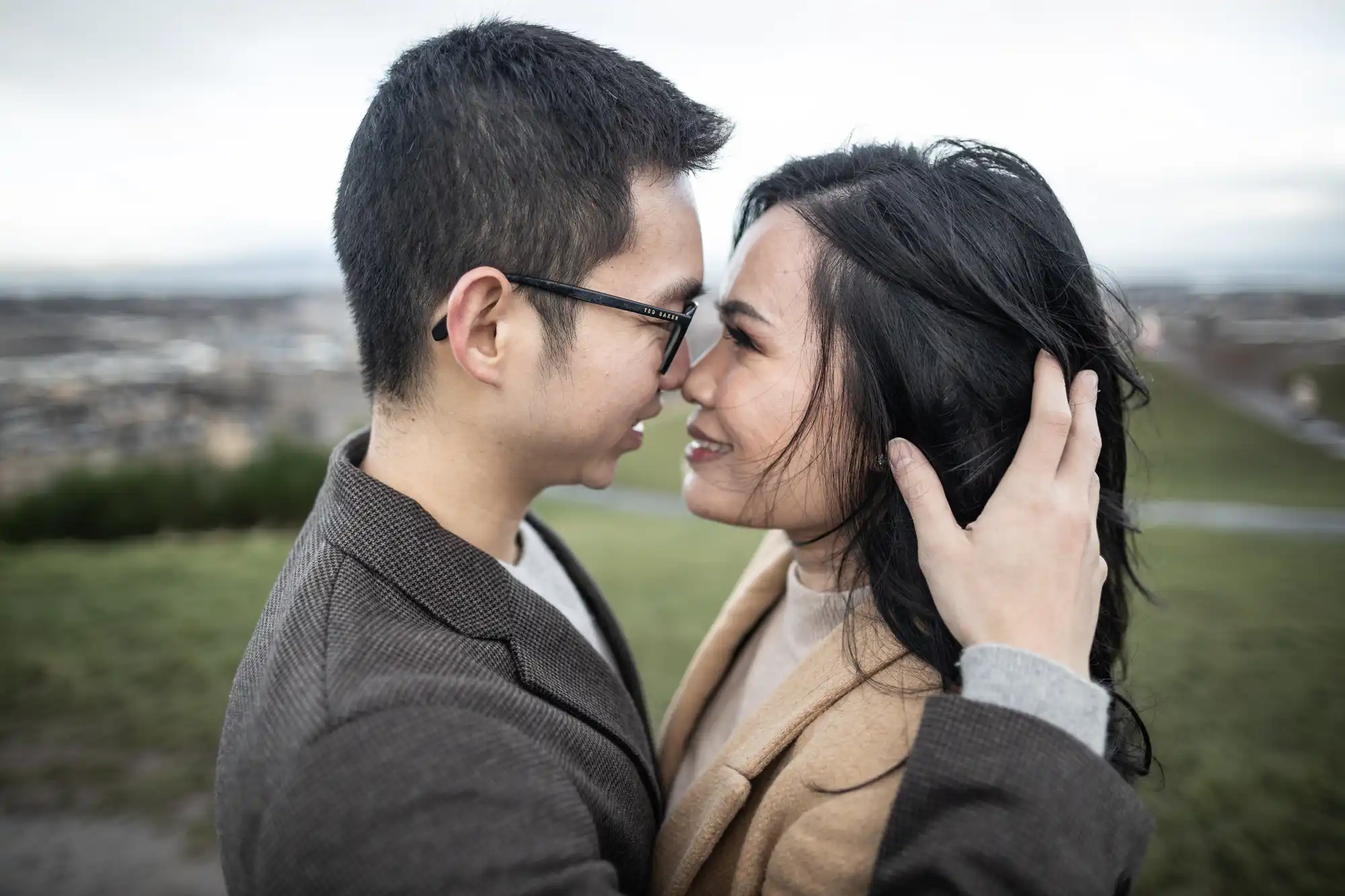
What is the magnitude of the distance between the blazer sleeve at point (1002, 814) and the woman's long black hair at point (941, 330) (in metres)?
0.45

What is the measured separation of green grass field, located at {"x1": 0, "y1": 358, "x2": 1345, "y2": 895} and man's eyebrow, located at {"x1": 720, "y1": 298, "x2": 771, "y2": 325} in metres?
1.53

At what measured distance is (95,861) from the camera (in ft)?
13.7

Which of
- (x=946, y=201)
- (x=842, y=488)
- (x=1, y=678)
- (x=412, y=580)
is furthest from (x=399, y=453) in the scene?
(x=1, y=678)

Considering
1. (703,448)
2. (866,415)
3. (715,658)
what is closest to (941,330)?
(866,415)

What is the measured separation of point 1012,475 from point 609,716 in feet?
3.52

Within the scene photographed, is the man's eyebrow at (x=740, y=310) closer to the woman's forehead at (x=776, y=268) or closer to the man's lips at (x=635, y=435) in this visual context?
the woman's forehead at (x=776, y=268)

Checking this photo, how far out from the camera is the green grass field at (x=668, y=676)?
4.53m

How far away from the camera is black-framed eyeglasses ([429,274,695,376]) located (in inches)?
83.3

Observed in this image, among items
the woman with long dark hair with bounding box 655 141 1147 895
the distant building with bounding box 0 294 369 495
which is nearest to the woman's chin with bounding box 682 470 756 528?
the woman with long dark hair with bounding box 655 141 1147 895

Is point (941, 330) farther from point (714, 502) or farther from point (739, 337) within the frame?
point (714, 502)

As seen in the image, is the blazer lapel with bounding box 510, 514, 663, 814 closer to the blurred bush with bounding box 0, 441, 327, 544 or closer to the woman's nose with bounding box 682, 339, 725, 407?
the woman's nose with bounding box 682, 339, 725, 407

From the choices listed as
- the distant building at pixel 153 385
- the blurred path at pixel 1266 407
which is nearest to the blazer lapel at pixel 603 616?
the distant building at pixel 153 385

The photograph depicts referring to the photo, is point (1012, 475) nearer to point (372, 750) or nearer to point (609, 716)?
point (609, 716)

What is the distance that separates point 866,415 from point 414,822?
1.41m
